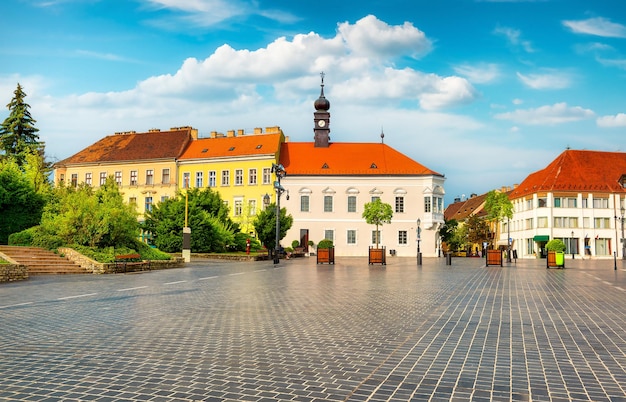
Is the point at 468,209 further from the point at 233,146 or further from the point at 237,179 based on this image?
the point at 237,179

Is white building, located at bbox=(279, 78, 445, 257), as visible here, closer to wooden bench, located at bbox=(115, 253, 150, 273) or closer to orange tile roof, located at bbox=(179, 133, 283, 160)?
orange tile roof, located at bbox=(179, 133, 283, 160)

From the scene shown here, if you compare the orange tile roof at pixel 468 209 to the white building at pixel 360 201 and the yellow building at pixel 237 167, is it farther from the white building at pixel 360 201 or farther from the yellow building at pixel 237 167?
the yellow building at pixel 237 167

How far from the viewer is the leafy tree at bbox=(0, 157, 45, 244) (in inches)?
1352

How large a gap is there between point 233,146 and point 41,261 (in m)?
50.8

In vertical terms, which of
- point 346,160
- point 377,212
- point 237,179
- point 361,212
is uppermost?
point 346,160

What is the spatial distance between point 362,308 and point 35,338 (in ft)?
21.7

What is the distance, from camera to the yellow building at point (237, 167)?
7194 centimetres

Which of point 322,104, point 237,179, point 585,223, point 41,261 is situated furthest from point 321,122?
point 41,261

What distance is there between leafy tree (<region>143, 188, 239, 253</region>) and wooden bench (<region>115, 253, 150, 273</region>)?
46.7 feet

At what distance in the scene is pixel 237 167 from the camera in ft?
241

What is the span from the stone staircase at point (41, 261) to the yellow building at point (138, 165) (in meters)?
48.5

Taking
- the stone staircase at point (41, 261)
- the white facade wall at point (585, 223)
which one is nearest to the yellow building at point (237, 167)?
the white facade wall at point (585, 223)

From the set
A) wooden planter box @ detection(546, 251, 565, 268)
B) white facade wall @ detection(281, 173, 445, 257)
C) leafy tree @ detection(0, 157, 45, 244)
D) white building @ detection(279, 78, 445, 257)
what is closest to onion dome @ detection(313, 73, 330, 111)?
white building @ detection(279, 78, 445, 257)

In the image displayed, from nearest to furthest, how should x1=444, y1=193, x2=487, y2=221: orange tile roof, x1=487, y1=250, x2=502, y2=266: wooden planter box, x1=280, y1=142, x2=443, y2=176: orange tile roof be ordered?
x1=487, y1=250, x2=502, y2=266: wooden planter box < x1=280, y1=142, x2=443, y2=176: orange tile roof < x1=444, y1=193, x2=487, y2=221: orange tile roof
